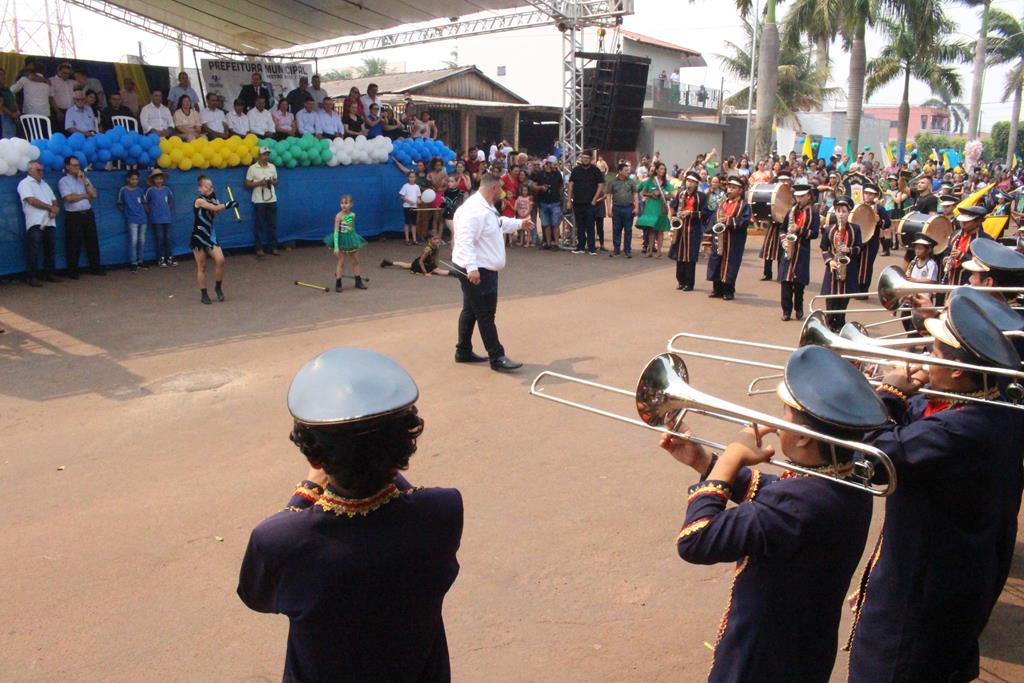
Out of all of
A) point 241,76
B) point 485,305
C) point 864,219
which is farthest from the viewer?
point 241,76

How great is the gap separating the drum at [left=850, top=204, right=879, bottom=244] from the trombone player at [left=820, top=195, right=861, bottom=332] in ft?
0.19

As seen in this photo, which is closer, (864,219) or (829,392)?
(829,392)

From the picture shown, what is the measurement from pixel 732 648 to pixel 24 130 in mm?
13798

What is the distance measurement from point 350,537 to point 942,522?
2.09 m

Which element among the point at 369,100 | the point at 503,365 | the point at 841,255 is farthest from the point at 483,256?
the point at 369,100

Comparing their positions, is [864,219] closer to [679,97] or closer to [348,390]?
[348,390]

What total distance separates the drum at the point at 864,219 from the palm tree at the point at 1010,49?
3692cm

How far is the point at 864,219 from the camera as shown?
9.87m

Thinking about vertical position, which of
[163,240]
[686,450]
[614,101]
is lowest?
[163,240]

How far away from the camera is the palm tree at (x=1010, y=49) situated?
41.3 metres

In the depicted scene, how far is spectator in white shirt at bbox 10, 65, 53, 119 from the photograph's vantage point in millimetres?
12766

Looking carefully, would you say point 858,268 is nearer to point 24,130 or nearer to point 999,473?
point 999,473

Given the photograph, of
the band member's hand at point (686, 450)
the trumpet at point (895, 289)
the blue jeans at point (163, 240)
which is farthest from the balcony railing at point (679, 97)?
the band member's hand at point (686, 450)

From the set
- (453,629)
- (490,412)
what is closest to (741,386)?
(490,412)
